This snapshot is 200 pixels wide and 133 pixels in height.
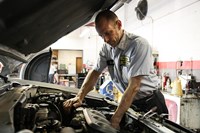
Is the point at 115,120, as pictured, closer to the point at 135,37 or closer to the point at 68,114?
the point at 68,114

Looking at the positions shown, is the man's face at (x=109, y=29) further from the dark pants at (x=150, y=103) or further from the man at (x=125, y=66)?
the dark pants at (x=150, y=103)

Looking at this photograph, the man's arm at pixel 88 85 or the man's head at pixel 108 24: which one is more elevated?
the man's head at pixel 108 24

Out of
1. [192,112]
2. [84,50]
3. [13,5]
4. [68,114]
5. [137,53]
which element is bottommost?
[192,112]

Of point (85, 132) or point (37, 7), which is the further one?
point (85, 132)

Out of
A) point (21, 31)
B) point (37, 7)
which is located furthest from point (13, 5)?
point (21, 31)

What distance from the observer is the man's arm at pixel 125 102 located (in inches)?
55.5

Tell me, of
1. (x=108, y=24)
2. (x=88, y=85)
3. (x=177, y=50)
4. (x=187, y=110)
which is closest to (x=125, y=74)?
(x=88, y=85)

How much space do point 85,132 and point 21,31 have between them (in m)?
0.64

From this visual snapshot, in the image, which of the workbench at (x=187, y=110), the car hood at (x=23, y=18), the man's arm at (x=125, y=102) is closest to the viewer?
the car hood at (x=23, y=18)

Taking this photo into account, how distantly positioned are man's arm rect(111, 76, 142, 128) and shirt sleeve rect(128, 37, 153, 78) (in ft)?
0.17

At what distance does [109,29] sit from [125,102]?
0.53m

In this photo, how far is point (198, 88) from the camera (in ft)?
11.3

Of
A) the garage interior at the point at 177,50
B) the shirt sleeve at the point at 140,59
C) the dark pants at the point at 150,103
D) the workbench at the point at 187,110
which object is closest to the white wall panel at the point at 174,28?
the garage interior at the point at 177,50

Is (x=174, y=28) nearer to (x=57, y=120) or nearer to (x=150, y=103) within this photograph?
(x=150, y=103)
